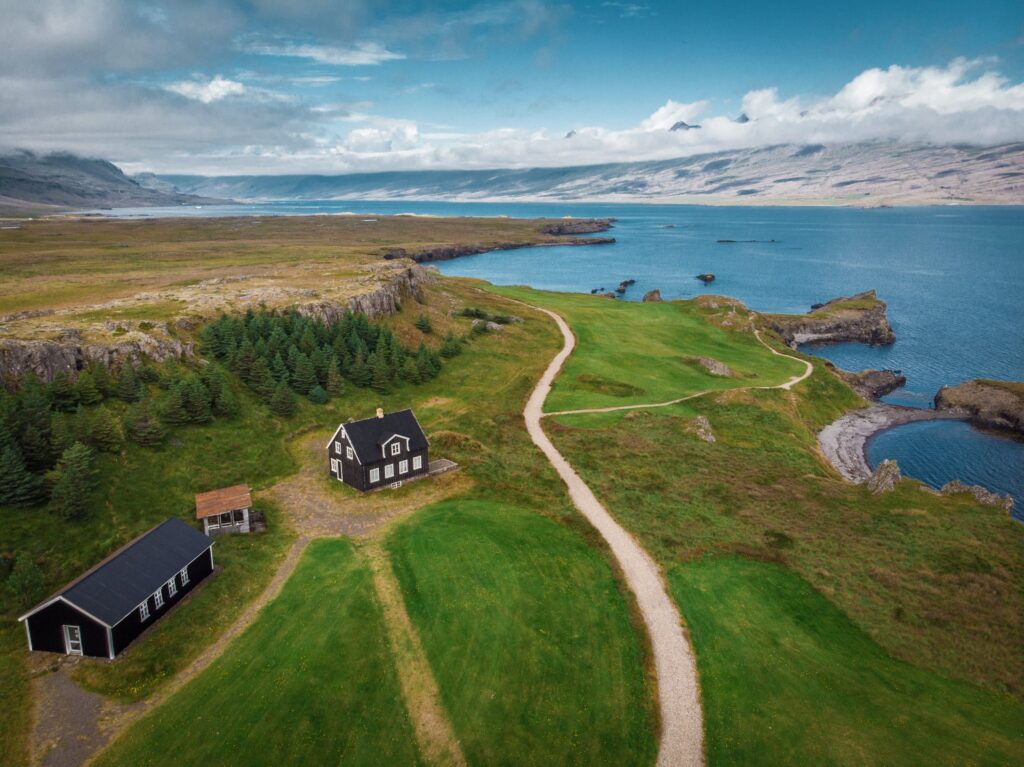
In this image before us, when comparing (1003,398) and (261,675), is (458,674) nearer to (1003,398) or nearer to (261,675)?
(261,675)

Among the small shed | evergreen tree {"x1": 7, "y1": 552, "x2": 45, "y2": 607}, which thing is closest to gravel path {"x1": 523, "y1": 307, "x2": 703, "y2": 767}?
the small shed

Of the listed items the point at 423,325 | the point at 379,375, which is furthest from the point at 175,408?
the point at 423,325

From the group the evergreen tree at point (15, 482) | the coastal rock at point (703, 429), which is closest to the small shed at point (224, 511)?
the evergreen tree at point (15, 482)

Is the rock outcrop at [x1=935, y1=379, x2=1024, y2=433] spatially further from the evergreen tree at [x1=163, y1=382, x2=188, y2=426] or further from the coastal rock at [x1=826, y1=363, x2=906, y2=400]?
the evergreen tree at [x1=163, y1=382, x2=188, y2=426]

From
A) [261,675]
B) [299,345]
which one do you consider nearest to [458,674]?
[261,675]

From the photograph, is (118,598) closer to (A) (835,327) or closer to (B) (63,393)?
(B) (63,393)

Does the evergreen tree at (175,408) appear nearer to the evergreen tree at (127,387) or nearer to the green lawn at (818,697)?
the evergreen tree at (127,387)
